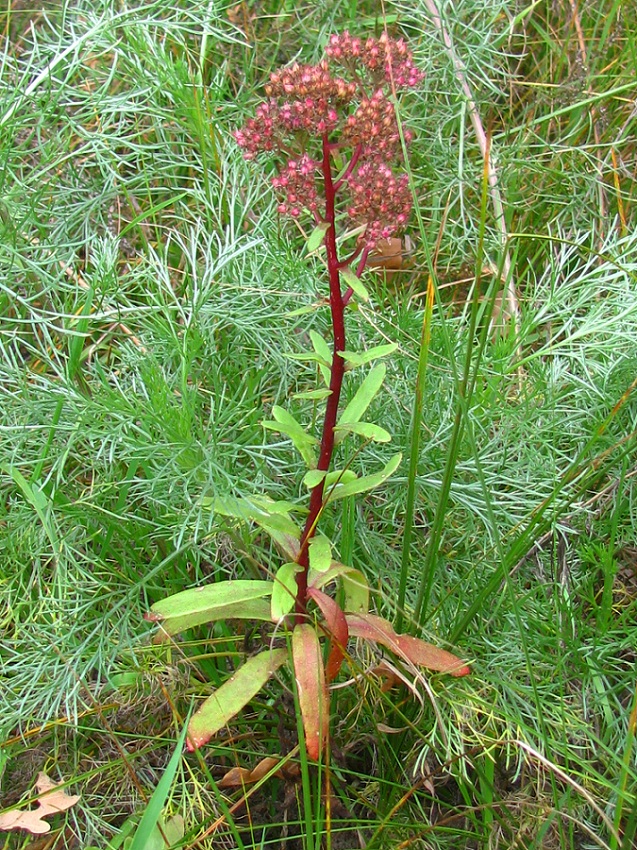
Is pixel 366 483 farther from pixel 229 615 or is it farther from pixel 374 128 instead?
pixel 374 128

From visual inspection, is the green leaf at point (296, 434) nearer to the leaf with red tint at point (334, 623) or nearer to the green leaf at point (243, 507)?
the green leaf at point (243, 507)

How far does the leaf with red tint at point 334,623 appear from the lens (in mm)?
1555

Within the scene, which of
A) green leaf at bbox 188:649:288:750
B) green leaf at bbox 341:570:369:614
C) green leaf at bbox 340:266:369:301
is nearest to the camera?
green leaf at bbox 340:266:369:301

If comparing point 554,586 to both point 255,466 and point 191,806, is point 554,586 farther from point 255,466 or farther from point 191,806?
point 191,806

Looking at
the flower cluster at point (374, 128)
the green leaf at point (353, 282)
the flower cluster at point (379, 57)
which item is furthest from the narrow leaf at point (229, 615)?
the flower cluster at point (379, 57)

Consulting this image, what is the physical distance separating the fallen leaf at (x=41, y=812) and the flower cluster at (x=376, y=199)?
1187mm

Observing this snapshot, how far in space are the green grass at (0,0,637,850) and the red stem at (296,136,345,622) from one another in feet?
0.61

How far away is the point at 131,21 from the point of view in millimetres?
2355

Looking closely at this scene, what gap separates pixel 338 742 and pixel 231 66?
188 cm

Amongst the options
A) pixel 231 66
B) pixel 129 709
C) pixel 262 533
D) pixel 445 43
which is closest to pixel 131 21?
pixel 231 66

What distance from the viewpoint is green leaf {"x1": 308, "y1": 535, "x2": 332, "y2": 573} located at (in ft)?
4.92

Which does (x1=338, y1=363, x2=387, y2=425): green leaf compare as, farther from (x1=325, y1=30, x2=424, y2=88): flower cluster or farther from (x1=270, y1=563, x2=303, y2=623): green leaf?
(x1=325, y1=30, x2=424, y2=88): flower cluster

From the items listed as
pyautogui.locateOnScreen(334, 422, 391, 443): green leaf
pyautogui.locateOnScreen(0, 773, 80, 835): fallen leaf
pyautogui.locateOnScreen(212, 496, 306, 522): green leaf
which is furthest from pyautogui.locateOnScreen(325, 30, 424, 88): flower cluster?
pyautogui.locateOnScreen(0, 773, 80, 835): fallen leaf

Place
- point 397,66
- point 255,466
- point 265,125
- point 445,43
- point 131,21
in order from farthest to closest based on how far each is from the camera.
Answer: point 445,43 < point 131,21 < point 255,466 < point 397,66 < point 265,125
